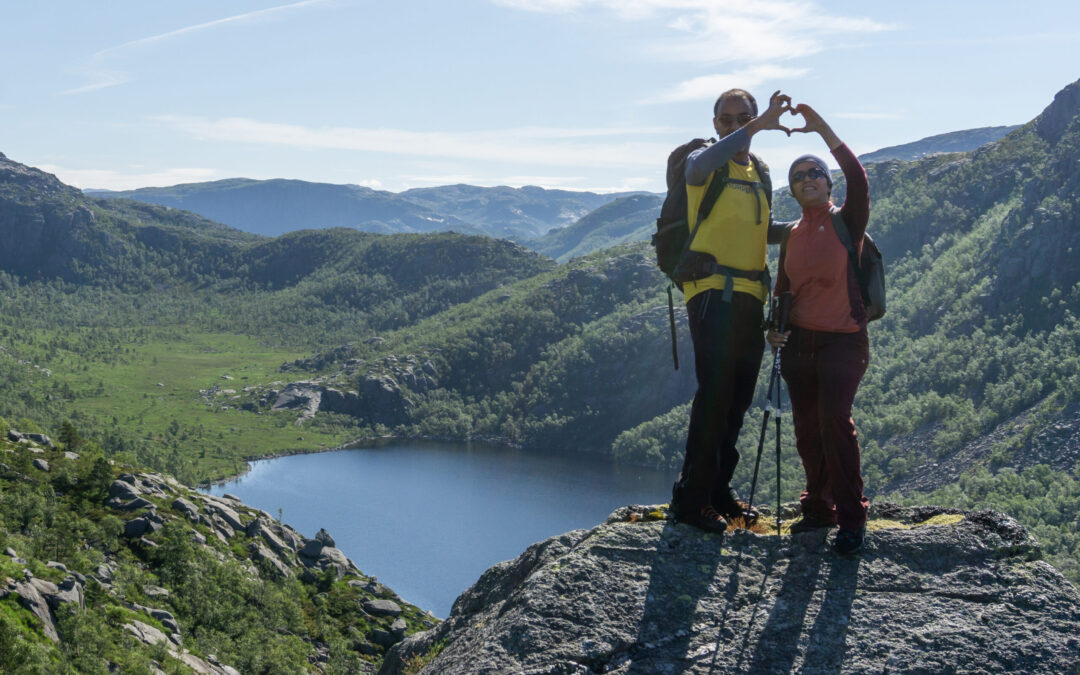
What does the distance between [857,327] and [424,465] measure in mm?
144371

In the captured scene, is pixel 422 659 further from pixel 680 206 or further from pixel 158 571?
pixel 158 571

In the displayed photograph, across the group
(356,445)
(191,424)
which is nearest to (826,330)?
(356,445)

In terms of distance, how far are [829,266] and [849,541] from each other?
2402mm

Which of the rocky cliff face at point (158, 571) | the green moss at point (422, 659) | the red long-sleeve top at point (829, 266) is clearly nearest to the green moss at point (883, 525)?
the red long-sleeve top at point (829, 266)

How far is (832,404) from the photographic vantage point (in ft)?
24.9

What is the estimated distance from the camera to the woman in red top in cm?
759

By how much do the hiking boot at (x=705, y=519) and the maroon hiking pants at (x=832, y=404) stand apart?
96cm

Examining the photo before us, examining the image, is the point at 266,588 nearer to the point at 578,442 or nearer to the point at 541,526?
the point at 541,526

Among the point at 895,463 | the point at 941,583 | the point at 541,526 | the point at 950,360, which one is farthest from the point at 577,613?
the point at 950,360

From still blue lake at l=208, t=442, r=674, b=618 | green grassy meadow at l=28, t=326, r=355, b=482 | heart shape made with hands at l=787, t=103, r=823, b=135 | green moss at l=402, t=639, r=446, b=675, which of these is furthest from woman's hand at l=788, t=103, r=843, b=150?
green grassy meadow at l=28, t=326, r=355, b=482

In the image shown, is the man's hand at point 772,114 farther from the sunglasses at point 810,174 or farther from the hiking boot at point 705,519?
the hiking boot at point 705,519

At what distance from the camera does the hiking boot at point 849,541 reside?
23.5 feet

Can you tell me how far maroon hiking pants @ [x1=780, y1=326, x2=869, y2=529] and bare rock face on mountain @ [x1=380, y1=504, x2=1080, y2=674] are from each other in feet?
1.24

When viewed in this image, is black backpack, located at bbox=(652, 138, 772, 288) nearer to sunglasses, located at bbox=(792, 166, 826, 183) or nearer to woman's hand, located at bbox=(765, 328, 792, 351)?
sunglasses, located at bbox=(792, 166, 826, 183)
